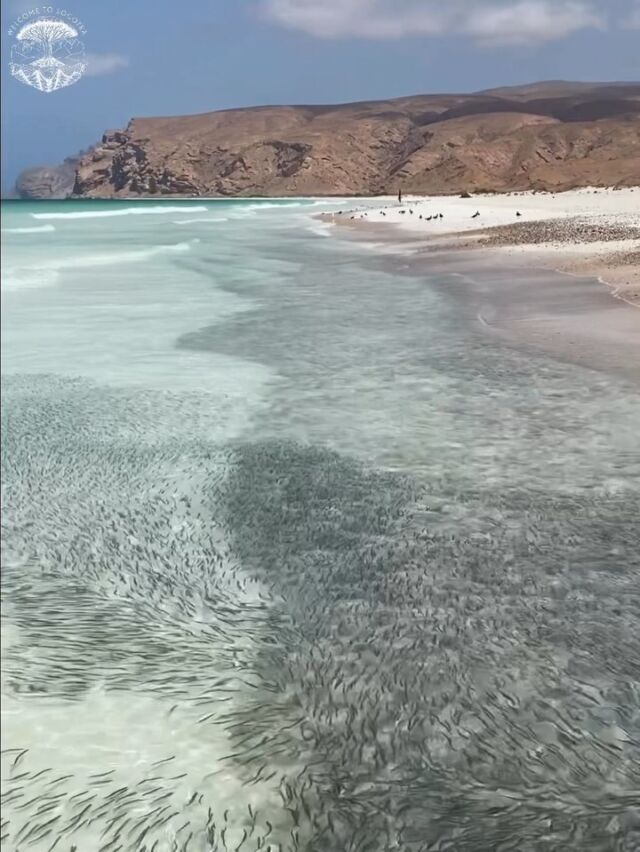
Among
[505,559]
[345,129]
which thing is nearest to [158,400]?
[505,559]

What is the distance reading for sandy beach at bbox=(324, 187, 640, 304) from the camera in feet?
55.9

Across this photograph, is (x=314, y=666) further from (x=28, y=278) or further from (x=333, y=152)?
(x=333, y=152)

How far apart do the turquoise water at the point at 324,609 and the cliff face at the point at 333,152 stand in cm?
5211

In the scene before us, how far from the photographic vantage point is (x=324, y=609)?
4.33 metres

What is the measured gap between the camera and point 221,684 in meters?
3.65

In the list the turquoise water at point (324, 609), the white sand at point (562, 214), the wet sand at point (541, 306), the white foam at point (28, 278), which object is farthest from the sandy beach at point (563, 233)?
the white foam at point (28, 278)

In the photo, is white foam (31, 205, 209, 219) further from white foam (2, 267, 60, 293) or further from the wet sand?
the wet sand

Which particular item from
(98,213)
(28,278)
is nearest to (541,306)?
(28,278)

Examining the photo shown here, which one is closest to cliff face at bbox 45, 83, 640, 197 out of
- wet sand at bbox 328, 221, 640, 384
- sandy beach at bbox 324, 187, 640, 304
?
sandy beach at bbox 324, 187, 640, 304

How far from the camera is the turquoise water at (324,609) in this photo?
9.80 ft

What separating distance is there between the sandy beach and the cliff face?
59.7 ft

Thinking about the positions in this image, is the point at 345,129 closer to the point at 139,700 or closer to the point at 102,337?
the point at 102,337

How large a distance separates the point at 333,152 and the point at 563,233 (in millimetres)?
109971

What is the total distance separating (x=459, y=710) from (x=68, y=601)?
2155mm
